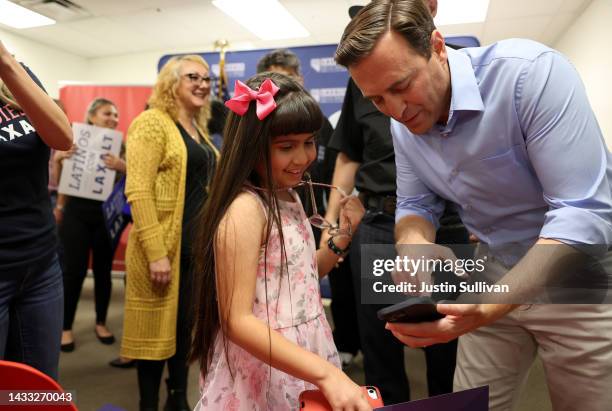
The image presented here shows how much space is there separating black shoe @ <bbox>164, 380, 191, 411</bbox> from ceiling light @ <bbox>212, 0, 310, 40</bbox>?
4079mm

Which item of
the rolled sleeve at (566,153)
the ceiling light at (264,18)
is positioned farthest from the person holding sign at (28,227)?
the ceiling light at (264,18)

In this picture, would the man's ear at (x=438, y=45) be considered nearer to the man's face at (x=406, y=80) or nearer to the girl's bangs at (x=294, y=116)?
the man's face at (x=406, y=80)

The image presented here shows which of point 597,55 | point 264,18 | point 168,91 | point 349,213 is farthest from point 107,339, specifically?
point 597,55

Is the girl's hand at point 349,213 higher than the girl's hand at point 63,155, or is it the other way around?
the girl's hand at point 63,155

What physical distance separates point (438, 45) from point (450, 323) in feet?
1.77

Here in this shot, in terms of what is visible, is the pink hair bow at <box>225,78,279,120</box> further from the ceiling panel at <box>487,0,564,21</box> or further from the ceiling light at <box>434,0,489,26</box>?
the ceiling panel at <box>487,0,564,21</box>

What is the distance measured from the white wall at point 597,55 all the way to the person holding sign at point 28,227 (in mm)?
3976

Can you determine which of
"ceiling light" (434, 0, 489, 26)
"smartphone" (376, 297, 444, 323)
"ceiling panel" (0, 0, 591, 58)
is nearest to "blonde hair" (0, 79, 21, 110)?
"smartphone" (376, 297, 444, 323)

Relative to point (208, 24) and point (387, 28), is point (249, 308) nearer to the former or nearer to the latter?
point (387, 28)

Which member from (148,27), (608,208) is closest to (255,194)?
(608,208)

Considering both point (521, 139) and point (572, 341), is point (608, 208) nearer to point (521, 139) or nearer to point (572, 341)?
point (521, 139)

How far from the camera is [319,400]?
763 mm

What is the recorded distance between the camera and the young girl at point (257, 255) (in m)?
0.90

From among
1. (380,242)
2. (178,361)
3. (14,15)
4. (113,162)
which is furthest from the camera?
(113,162)
